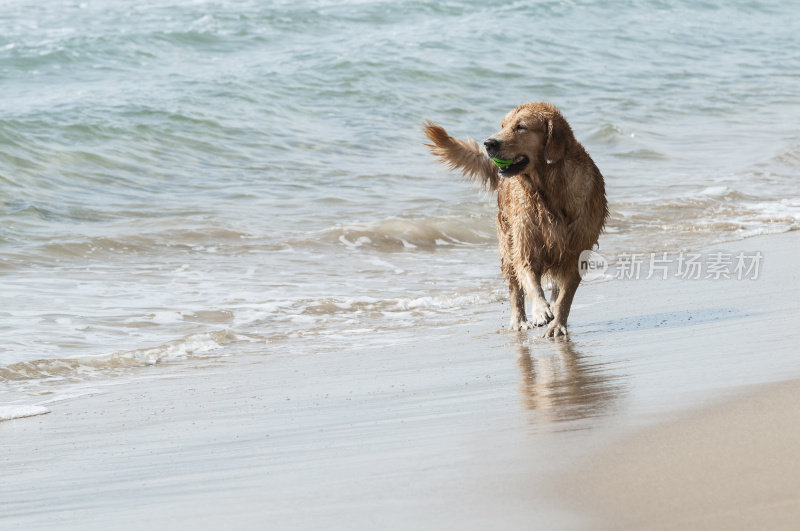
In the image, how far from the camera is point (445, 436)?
3512mm

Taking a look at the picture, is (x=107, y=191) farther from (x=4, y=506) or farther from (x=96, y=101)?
(x=4, y=506)

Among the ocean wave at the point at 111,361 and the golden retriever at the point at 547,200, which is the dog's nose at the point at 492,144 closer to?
the golden retriever at the point at 547,200

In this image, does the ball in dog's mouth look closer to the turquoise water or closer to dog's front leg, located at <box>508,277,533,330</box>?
dog's front leg, located at <box>508,277,533,330</box>

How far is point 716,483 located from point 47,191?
9.63 meters

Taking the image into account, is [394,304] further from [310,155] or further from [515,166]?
[310,155]

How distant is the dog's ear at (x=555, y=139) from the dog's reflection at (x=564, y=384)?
1.00 meters

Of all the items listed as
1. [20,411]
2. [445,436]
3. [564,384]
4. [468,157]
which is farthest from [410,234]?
[445,436]

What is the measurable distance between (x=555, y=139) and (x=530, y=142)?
0.13m

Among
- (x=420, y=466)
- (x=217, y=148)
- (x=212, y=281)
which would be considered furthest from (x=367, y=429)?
(x=217, y=148)

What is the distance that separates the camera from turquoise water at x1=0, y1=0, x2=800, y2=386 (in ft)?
22.7

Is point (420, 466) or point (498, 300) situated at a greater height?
point (420, 466)

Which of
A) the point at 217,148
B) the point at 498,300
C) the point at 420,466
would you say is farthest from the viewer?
the point at 217,148

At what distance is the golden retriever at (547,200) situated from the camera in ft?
18.5

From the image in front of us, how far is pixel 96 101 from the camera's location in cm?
1501
